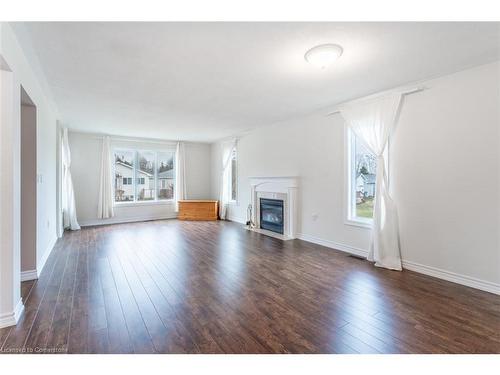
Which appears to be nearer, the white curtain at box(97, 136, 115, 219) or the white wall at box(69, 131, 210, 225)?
the white wall at box(69, 131, 210, 225)

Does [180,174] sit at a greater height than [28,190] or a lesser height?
greater

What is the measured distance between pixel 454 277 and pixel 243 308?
2530 millimetres

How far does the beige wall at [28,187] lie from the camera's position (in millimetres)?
2865

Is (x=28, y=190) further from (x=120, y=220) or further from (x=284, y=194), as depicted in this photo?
(x=120, y=220)

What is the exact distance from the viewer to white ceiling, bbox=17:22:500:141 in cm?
200

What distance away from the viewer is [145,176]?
742 cm

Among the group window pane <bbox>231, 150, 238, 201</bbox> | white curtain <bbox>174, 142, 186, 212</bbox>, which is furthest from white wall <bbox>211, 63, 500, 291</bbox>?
white curtain <bbox>174, 142, 186, 212</bbox>

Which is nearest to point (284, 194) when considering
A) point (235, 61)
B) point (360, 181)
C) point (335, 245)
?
point (335, 245)

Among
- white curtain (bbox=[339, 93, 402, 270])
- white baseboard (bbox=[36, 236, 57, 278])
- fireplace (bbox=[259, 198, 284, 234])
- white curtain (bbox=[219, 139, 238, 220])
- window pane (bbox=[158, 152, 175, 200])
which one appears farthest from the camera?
window pane (bbox=[158, 152, 175, 200])

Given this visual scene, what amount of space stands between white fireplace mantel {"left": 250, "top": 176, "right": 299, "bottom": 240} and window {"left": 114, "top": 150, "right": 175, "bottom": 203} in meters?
3.34

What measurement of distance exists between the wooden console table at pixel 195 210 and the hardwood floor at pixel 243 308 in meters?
3.59

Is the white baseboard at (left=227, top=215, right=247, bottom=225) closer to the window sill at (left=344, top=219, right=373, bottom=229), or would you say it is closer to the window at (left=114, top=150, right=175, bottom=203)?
the window at (left=114, top=150, right=175, bottom=203)
